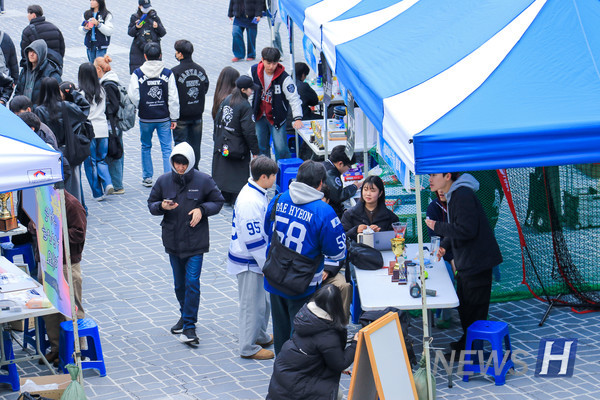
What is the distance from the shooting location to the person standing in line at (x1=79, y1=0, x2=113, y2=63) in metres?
17.4

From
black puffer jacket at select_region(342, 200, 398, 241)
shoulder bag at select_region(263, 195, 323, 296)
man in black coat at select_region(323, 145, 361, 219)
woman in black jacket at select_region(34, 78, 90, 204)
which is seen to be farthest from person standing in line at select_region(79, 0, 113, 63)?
shoulder bag at select_region(263, 195, 323, 296)

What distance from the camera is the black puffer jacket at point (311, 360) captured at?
629 cm

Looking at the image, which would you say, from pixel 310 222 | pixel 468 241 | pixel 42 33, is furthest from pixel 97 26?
pixel 468 241

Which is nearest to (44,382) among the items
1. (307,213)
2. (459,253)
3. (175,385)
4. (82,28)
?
(175,385)

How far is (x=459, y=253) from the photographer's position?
765 cm

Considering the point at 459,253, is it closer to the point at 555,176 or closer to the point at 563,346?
the point at 563,346

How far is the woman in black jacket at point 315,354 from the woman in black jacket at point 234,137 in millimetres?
5415

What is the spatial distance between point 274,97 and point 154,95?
1.56 meters

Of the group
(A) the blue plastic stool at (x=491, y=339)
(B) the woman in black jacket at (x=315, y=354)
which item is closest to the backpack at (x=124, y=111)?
(A) the blue plastic stool at (x=491, y=339)

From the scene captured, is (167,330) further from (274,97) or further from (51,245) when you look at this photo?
(274,97)

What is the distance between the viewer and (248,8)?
62.1 feet

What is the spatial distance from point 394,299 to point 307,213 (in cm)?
100

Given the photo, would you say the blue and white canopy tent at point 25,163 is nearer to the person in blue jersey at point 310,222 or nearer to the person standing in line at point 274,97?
the person in blue jersey at point 310,222

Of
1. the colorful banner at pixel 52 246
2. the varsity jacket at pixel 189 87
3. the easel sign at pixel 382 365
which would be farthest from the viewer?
the varsity jacket at pixel 189 87
